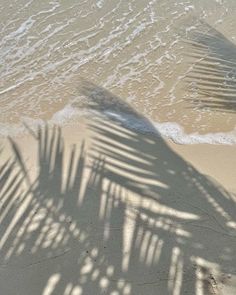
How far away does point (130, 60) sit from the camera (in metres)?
6.94

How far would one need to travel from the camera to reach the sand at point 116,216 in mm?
3424

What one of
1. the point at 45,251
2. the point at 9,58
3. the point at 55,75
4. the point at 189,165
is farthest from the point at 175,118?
the point at 9,58

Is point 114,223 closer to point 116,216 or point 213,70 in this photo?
point 116,216

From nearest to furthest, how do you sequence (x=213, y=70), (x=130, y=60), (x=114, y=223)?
(x=114, y=223), (x=213, y=70), (x=130, y=60)

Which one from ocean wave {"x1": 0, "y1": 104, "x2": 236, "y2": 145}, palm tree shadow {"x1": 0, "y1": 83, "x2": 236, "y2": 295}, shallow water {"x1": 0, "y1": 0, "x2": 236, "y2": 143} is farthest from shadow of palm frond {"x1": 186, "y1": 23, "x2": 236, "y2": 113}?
palm tree shadow {"x1": 0, "y1": 83, "x2": 236, "y2": 295}

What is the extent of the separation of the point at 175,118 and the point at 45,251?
8.58 feet

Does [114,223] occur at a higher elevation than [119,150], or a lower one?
lower

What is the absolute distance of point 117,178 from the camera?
441cm

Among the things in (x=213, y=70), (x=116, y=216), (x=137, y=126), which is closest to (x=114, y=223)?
(x=116, y=216)

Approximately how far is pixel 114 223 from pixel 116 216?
0.28 feet

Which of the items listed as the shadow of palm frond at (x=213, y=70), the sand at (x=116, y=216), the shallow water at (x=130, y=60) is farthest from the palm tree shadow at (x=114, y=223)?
the shadow of palm frond at (x=213, y=70)

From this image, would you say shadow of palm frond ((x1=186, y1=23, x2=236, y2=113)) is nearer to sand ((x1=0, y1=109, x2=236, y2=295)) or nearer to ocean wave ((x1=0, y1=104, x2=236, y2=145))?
ocean wave ((x1=0, y1=104, x2=236, y2=145))

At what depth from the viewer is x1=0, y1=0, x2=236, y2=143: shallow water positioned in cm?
571

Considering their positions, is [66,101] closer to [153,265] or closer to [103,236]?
[103,236]
